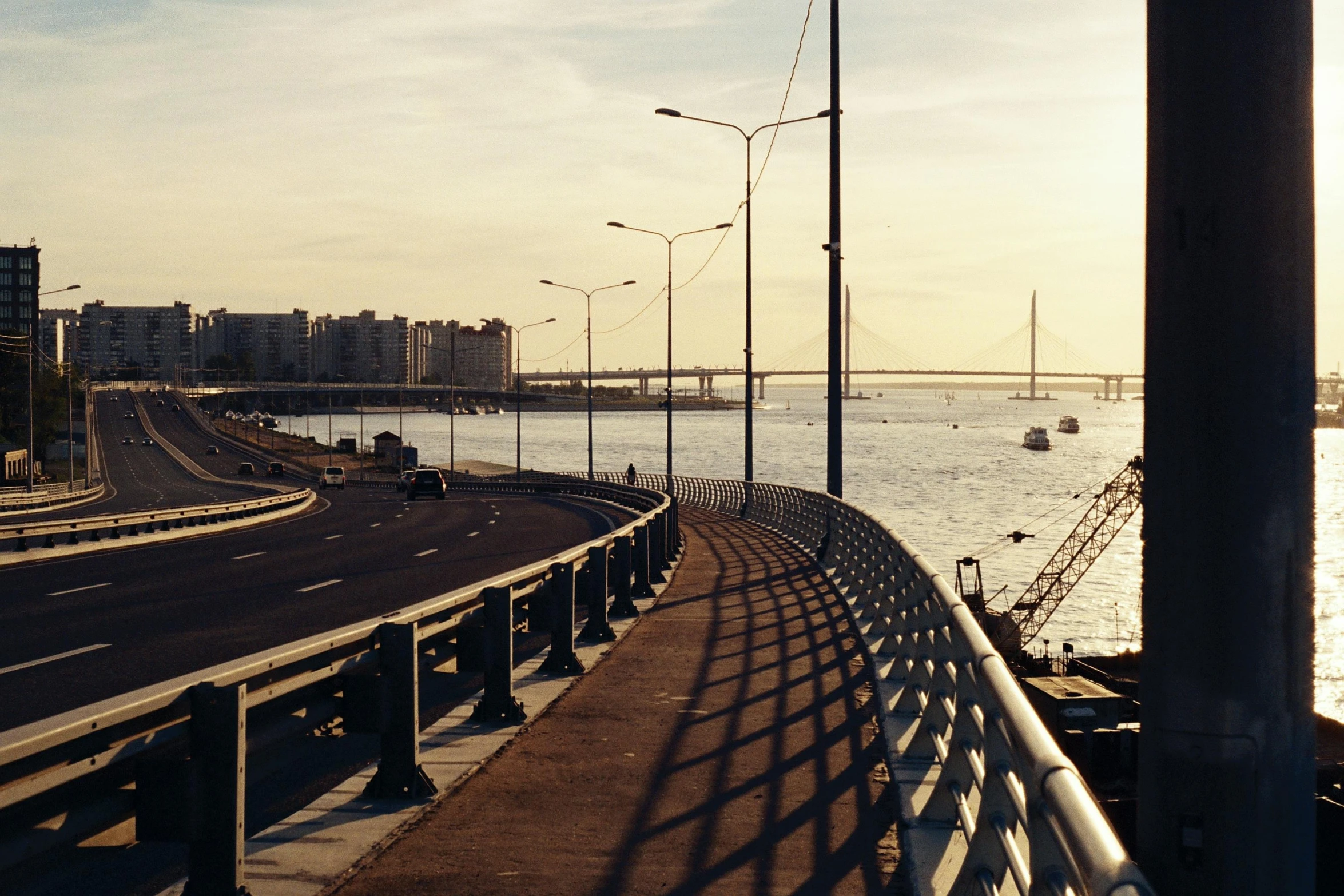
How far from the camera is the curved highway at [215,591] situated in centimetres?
1248

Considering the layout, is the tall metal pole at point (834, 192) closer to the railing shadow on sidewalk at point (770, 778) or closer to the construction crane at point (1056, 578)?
the railing shadow on sidewalk at point (770, 778)

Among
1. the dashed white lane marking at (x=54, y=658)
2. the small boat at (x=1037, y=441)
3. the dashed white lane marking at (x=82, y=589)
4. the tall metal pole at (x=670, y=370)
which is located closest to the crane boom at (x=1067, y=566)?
the tall metal pole at (x=670, y=370)

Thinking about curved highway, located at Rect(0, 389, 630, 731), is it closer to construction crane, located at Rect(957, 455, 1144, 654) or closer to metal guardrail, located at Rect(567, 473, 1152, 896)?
metal guardrail, located at Rect(567, 473, 1152, 896)

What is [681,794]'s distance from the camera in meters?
7.88

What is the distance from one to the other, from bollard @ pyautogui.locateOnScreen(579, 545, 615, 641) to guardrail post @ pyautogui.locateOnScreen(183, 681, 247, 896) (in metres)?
7.93

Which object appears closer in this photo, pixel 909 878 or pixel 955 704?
pixel 909 878

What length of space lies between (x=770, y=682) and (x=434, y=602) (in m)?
4.29

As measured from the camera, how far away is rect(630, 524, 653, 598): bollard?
1864 centimetres

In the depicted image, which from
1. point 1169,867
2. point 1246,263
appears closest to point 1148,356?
point 1246,263

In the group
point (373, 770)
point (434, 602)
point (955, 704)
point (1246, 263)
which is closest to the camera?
point (1246, 263)

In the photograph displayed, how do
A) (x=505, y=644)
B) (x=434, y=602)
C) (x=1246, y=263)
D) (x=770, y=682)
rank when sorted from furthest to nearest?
1. (x=770, y=682)
2. (x=505, y=644)
3. (x=434, y=602)
4. (x=1246, y=263)

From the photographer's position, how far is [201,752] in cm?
516

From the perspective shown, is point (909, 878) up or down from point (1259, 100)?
down

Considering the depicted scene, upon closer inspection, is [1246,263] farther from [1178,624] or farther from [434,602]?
[434,602]
